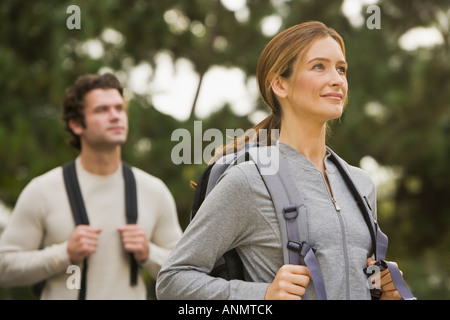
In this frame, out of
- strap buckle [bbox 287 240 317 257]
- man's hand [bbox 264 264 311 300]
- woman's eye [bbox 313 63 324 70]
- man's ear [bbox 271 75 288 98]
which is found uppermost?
woman's eye [bbox 313 63 324 70]

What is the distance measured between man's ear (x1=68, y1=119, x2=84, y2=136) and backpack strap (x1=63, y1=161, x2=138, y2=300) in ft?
0.72

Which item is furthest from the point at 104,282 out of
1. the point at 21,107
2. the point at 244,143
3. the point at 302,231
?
the point at 21,107

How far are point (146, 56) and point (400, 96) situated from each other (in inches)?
148

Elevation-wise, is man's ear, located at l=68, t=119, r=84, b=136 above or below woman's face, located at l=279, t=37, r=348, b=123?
above

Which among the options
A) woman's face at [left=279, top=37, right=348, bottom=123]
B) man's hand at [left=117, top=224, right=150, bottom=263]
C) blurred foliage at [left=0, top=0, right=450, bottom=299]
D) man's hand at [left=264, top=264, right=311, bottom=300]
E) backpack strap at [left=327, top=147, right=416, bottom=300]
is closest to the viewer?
man's hand at [left=264, top=264, right=311, bottom=300]

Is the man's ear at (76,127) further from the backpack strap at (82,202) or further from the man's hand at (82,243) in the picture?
the man's hand at (82,243)

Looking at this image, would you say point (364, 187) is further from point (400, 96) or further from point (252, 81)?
point (400, 96)

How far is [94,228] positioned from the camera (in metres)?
3.76

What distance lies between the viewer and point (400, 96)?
33.9 ft

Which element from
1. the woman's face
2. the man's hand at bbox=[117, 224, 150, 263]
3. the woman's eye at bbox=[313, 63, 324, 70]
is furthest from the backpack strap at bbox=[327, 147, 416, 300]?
the man's hand at bbox=[117, 224, 150, 263]

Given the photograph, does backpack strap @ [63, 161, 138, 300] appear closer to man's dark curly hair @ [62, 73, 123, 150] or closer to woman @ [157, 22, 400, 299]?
man's dark curly hair @ [62, 73, 123, 150]

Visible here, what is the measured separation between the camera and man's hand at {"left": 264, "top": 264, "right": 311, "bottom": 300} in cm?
196

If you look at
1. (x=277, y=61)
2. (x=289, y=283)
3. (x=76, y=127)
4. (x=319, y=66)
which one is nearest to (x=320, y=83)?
(x=319, y=66)

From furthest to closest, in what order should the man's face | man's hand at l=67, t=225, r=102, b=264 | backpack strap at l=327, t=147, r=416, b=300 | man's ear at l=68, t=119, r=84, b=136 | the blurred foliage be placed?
the blurred foliage
man's ear at l=68, t=119, r=84, b=136
the man's face
man's hand at l=67, t=225, r=102, b=264
backpack strap at l=327, t=147, r=416, b=300
